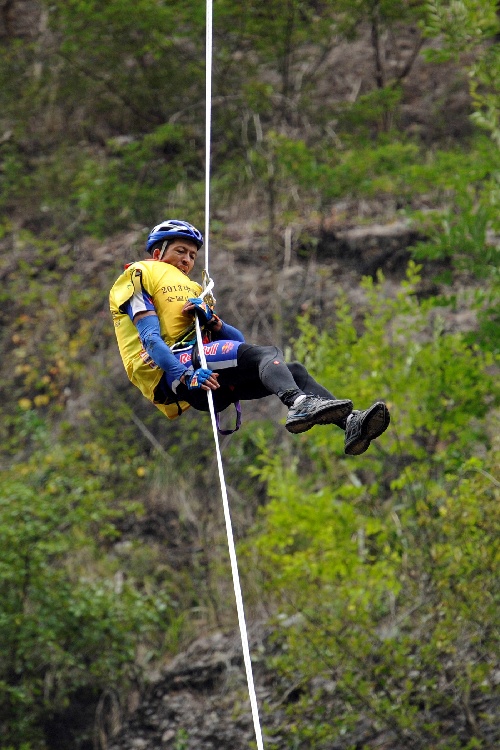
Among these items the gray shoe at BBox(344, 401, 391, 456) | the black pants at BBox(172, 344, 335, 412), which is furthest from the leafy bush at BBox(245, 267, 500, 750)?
the gray shoe at BBox(344, 401, 391, 456)

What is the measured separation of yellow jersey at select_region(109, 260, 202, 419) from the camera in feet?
20.0

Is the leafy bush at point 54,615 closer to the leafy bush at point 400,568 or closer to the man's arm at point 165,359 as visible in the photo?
the leafy bush at point 400,568

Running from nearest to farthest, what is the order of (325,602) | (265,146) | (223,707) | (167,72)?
(325,602), (223,707), (265,146), (167,72)

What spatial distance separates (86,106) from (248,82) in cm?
465

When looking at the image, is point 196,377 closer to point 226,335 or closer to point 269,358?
point 269,358

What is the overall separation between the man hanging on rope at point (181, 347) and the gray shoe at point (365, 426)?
2.8 inches

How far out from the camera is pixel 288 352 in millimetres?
11531

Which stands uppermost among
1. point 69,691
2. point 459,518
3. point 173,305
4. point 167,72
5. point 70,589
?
point 173,305

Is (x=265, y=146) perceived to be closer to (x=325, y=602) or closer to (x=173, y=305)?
(x=325, y=602)

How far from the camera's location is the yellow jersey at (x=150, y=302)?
6105mm

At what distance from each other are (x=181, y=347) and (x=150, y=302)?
27 centimetres

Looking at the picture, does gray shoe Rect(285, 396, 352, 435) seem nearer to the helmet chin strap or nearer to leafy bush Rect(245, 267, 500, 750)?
the helmet chin strap

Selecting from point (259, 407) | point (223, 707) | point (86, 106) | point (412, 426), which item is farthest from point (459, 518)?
point (86, 106)

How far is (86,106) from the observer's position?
20281mm
